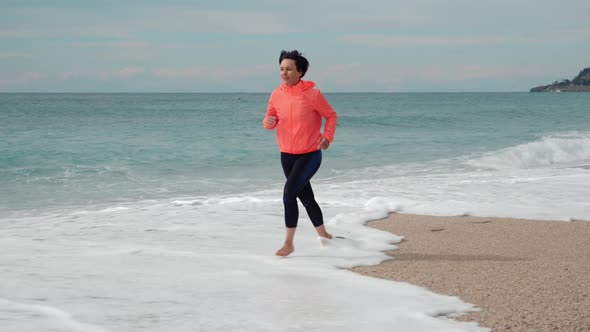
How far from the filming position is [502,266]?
15.1 feet

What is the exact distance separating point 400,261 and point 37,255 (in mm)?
2831

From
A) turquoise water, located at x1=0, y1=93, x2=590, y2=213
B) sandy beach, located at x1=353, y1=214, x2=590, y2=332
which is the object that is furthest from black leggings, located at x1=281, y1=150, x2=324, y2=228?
turquoise water, located at x1=0, y1=93, x2=590, y2=213

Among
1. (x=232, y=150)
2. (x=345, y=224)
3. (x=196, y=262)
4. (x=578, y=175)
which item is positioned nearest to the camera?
(x=196, y=262)

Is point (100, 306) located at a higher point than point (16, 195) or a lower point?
higher

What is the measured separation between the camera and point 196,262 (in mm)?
4758

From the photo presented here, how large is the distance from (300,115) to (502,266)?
6.12 ft

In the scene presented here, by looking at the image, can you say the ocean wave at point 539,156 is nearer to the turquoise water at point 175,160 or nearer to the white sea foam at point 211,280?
the turquoise water at point 175,160

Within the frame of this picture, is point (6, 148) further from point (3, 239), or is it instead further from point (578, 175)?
point (578, 175)

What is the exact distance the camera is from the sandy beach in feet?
11.5

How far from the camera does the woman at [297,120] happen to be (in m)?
4.64

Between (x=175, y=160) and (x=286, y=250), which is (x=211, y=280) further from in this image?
(x=175, y=160)

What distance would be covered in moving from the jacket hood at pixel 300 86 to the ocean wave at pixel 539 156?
10.4 m

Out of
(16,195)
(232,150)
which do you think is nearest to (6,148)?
(232,150)

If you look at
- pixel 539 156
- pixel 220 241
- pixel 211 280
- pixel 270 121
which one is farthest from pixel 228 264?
pixel 539 156
